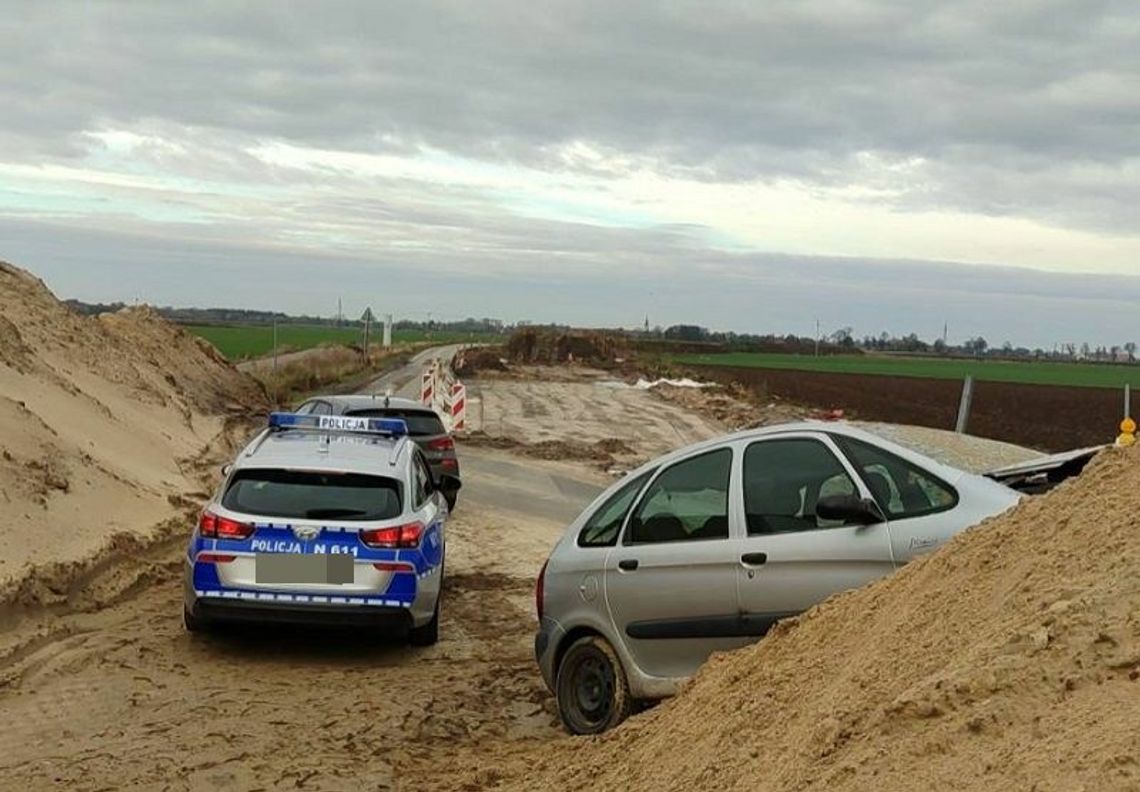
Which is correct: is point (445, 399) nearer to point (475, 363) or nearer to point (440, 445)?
point (440, 445)

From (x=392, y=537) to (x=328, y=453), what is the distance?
100 cm

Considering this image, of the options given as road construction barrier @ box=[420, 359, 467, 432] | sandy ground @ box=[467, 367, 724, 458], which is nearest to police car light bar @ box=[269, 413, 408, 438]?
sandy ground @ box=[467, 367, 724, 458]

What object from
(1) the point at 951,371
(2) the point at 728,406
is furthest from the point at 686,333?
(2) the point at 728,406

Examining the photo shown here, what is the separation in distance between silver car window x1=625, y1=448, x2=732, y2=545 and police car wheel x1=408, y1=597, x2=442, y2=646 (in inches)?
106

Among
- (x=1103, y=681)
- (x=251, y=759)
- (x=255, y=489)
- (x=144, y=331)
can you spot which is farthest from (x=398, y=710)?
(x=144, y=331)

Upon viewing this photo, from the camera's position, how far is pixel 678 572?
21.2 feet

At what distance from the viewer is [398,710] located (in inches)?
299

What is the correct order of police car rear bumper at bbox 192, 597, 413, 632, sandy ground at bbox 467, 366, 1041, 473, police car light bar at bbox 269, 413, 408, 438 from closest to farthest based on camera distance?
police car rear bumper at bbox 192, 597, 413, 632 < police car light bar at bbox 269, 413, 408, 438 < sandy ground at bbox 467, 366, 1041, 473

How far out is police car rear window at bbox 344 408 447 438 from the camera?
16.4 m

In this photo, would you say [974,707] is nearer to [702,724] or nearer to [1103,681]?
[1103,681]

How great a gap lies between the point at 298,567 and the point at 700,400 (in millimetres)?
34279

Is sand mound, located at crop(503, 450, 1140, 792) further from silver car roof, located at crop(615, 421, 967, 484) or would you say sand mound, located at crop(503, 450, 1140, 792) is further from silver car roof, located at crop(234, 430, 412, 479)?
silver car roof, located at crop(234, 430, 412, 479)

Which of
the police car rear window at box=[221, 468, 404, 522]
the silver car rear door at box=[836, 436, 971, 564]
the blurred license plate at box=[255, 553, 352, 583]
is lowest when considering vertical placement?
Answer: the blurred license plate at box=[255, 553, 352, 583]

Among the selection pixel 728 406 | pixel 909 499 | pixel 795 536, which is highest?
pixel 909 499
